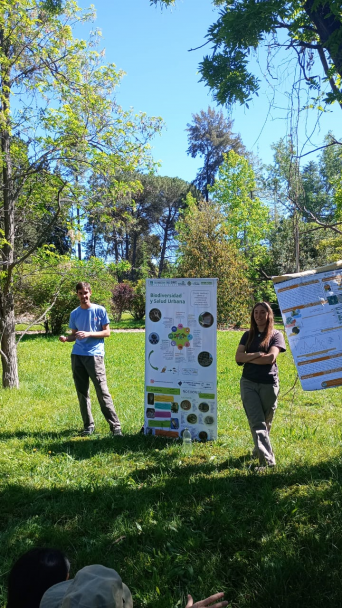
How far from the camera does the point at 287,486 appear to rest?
13.2ft

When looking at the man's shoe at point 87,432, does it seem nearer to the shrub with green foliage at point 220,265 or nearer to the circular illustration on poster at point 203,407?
the circular illustration on poster at point 203,407

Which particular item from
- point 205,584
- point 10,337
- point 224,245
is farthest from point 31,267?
point 224,245

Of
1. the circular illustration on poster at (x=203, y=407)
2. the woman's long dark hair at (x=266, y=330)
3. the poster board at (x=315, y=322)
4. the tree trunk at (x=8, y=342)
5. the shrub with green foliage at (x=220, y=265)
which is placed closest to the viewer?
the poster board at (x=315, y=322)

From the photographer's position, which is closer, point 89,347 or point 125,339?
point 89,347

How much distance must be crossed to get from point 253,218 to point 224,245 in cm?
1095

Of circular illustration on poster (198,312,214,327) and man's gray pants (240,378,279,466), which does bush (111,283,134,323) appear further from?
→ man's gray pants (240,378,279,466)

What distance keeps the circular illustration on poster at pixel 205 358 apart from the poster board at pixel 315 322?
77.3 inches

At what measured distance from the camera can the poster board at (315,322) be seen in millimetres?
3504

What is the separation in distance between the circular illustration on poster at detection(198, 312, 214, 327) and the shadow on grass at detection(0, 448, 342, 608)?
1705 millimetres

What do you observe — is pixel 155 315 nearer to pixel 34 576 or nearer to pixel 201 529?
pixel 201 529

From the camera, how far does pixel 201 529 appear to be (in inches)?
135

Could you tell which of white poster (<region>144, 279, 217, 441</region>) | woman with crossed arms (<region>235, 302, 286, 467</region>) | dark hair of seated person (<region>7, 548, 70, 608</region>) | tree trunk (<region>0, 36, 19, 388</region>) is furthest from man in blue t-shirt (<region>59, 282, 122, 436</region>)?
dark hair of seated person (<region>7, 548, 70, 608</region>)

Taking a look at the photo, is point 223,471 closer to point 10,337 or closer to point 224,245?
point 10,337

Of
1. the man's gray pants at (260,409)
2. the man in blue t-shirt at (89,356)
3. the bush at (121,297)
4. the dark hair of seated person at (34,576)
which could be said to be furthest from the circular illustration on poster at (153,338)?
the bush at (121,297)
